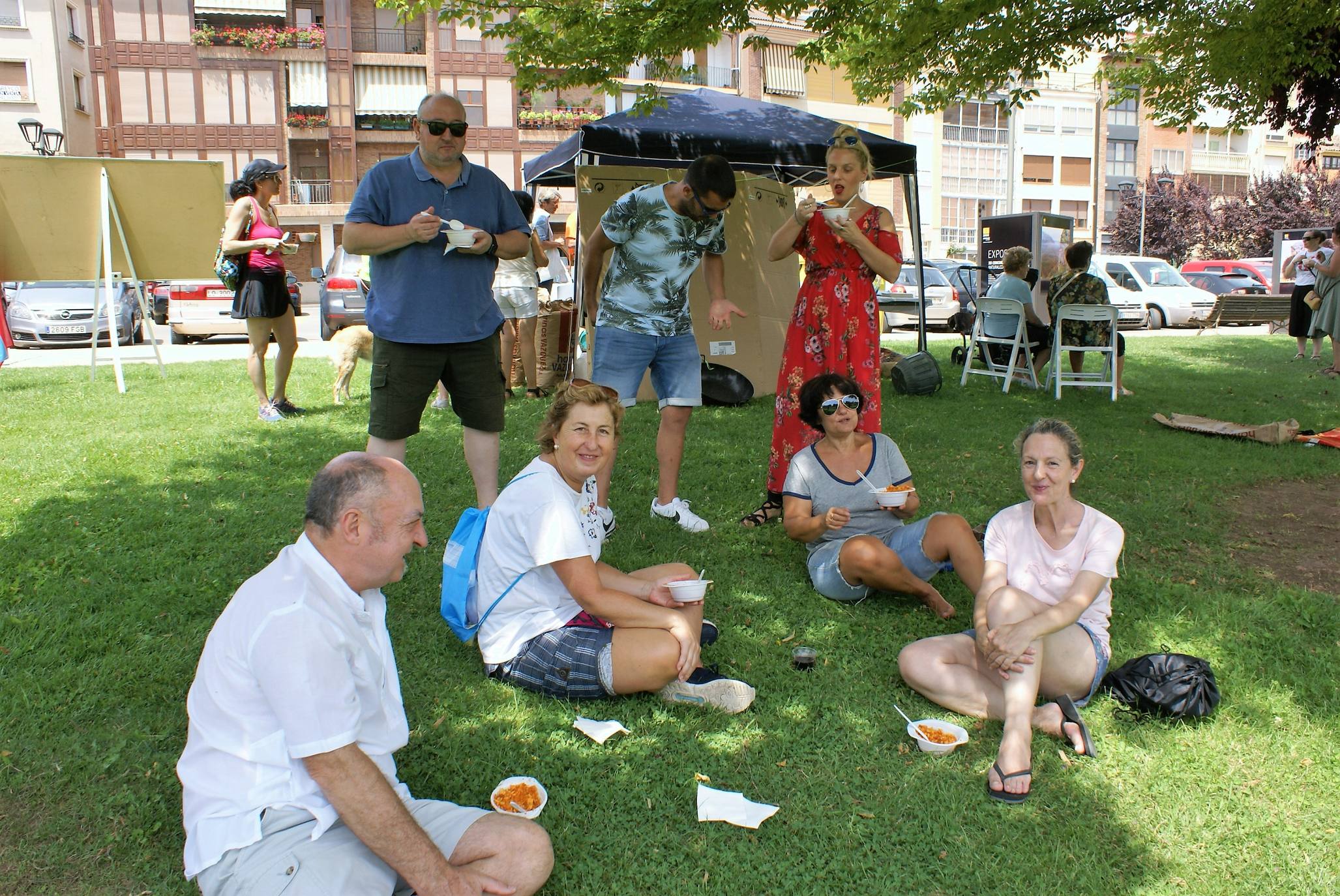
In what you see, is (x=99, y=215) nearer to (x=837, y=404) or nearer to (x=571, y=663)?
(x=837, y=404)

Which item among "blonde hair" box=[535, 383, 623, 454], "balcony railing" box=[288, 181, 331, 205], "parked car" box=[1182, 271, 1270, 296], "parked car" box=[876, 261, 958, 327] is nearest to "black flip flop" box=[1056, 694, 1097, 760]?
"blonde hair" box=[535, 383, 623, 454]

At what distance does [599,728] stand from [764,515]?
93.5 inches

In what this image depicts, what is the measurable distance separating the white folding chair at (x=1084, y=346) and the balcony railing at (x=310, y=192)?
119 ft

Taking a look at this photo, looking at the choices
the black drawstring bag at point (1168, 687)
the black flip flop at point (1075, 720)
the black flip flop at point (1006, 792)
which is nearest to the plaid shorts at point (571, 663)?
the black flip flop at point (1006, 792)

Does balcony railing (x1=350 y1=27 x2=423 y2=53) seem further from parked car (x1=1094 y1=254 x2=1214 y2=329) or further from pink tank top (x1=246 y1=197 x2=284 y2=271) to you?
pink tank top (x1=246 y1=197 x2=284 y2=271)

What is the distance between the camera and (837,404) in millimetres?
4160

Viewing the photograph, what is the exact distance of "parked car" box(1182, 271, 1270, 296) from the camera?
23.4 meters

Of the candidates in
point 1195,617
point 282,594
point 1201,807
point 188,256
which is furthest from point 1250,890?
point 188,256

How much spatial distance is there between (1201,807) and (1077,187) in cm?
5401

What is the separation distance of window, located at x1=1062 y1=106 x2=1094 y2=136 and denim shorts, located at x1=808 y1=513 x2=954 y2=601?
172ft

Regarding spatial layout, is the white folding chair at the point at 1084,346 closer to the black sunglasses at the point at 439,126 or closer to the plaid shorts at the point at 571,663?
the black sunglasses at the point at 439,126

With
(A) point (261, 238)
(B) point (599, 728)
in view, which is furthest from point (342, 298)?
(B) point (599, 728)

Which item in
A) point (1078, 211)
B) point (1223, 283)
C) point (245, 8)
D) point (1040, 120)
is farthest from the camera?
point (1078, 211)

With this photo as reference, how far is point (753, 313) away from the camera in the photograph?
962 cm
